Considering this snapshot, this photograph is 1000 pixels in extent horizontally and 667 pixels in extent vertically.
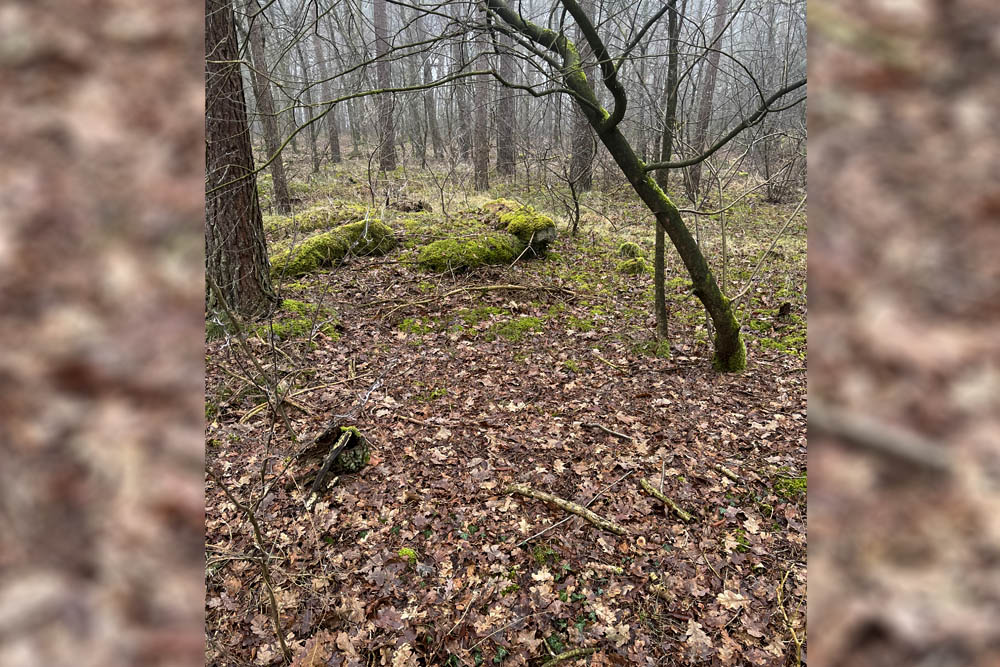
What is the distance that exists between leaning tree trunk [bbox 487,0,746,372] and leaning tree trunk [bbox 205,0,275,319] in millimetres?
2894

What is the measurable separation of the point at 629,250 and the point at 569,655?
22.5 ft

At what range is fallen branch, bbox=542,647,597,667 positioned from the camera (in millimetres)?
2443

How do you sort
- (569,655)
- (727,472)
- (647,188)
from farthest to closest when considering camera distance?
(647,188), (727,472), (569,655)

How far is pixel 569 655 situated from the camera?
8.07 ft

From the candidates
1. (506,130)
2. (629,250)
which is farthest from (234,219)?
(506,130)

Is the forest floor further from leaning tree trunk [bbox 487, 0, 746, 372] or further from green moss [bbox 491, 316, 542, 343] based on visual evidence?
leaning tree trunk [bbox 487, 0, 746, 372]

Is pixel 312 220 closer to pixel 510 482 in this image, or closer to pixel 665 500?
pixel 510 482

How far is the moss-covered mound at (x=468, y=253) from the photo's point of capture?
7258mm

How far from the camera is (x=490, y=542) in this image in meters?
3.16

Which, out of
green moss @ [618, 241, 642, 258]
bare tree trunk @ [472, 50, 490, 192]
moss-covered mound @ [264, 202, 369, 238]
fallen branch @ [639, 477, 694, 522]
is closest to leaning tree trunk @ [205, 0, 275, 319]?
moss-covered mound @ [264, 202, 369, 238]

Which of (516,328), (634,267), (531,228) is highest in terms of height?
(531,228)
